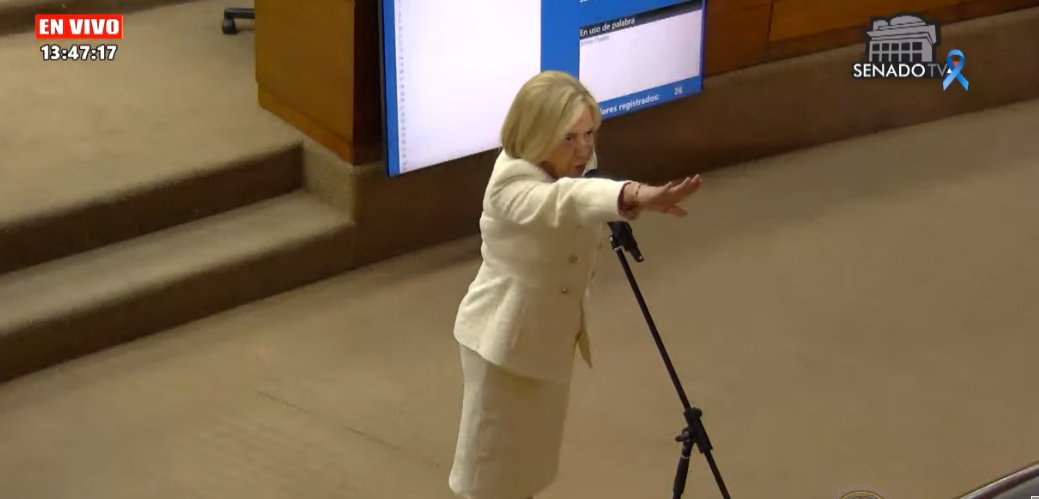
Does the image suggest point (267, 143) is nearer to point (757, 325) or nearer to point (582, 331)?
point (757, 325)

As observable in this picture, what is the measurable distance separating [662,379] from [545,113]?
4.56ft

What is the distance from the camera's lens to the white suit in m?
2.26

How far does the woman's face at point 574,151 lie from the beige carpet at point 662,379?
101 cm

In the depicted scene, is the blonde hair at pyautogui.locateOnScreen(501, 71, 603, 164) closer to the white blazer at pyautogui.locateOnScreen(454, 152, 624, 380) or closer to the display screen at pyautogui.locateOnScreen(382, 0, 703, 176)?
the white blazer at pyautogui.locateOnScreen(454, 152, 624, 380)

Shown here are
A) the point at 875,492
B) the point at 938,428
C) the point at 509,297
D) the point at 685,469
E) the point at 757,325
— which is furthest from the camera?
the point at 757,325

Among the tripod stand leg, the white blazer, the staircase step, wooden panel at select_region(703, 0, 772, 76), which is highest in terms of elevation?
wooden panel at select_region(703, 0, 772, 76)

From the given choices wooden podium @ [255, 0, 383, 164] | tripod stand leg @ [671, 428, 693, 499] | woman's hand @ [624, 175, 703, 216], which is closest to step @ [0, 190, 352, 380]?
A: wooden podium @ [255, 0, 383, 164]

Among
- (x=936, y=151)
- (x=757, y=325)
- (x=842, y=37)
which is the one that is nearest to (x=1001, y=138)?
(x=936, y=151)

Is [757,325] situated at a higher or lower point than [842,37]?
lower

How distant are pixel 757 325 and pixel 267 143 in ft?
4.78

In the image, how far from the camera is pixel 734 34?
4.41 metres

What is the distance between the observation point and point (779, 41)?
4.53 meters

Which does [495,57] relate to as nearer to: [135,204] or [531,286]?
[135,204]

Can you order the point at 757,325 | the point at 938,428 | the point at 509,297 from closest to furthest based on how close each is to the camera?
the point at 509,297 < the point at 938,428 < the point at 757,325
